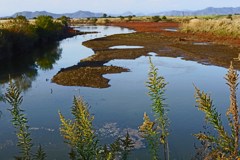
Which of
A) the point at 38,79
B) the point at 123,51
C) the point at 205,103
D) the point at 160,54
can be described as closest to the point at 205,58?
the point at 160,54

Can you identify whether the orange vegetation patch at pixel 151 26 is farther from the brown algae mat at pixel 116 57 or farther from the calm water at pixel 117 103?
the calm water at pixel 117 103

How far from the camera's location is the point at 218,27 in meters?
35.8

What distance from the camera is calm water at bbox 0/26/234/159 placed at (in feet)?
24.7

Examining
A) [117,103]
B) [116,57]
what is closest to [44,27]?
[116,57]

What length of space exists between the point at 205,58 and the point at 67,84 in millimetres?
12586

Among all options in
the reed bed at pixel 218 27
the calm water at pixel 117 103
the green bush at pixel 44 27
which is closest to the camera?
the calm water at pixel 117 103

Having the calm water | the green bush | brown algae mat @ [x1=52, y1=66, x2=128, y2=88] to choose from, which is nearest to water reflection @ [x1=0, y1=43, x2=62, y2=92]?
the calm water

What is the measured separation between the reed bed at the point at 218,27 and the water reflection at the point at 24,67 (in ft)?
75.5

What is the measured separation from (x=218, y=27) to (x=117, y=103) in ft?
100

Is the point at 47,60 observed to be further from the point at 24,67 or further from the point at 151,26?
the point at 151,26

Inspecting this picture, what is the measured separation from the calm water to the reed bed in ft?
55.2

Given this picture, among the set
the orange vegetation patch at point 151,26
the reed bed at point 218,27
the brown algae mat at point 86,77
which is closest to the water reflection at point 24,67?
the brown algae mat at point 86,77

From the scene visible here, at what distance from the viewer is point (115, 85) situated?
13547 mm

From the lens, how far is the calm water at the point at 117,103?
752 centimetres
